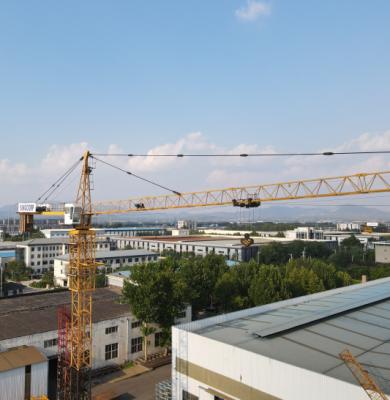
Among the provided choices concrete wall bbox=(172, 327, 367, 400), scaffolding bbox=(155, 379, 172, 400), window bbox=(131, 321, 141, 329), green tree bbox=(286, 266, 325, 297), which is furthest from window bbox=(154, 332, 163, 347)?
green tree bbox=(286, 266, 325, 297)

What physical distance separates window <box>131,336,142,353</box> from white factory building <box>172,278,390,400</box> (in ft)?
27.8

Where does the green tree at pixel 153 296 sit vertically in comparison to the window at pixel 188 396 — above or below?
above

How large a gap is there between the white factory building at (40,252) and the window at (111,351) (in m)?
33.3

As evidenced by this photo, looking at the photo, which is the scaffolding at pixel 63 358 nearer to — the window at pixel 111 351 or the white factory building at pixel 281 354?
the window at pixel 111 351

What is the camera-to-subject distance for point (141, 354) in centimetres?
2073

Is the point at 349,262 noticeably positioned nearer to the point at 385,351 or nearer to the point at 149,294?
the point at 149,294

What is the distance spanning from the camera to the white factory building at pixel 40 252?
50.8 m

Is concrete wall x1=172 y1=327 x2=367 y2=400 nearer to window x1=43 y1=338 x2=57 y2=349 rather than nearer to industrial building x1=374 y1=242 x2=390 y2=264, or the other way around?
window x1=43 y1=338 x2=57 y2=349

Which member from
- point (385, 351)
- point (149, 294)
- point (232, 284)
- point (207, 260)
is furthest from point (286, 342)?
point (207, 260)

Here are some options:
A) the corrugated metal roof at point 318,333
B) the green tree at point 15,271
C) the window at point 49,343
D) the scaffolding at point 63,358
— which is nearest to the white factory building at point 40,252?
the green tree at point 15,271

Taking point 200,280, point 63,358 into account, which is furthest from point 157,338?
point 63,358

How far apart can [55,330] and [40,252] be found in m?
37.4

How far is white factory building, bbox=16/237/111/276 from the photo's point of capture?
167 ft

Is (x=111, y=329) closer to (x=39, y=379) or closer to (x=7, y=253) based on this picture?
(x=39, y=379)
